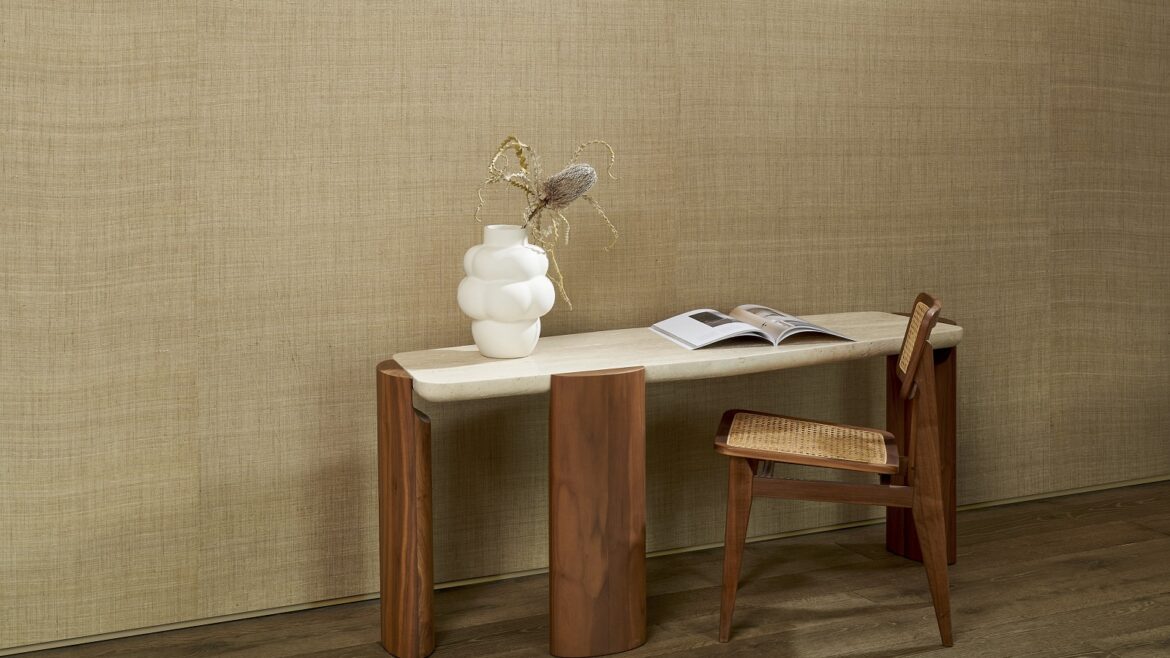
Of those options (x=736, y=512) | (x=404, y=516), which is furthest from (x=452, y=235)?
(x=736, y=512)

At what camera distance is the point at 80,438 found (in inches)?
85.4

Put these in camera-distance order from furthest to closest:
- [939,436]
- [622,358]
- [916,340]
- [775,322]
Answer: [939,436]
[775,322]
[622,358]
[916,340]

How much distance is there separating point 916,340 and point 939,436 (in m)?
0.60

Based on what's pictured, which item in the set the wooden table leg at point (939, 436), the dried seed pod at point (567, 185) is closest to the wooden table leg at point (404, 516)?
the dried seed pod at point (567, 185)

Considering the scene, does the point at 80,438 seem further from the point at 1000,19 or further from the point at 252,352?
the point at 1000,19

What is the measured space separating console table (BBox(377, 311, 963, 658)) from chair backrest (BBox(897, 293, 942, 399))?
213 millimetres

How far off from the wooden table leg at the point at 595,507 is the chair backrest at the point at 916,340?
0.54m

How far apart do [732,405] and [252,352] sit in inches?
47.8

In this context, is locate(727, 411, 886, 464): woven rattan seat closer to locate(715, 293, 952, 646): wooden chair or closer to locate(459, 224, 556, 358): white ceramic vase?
locate(715, 293, 952, 646): wooden chair

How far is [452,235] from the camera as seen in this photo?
7.92ft

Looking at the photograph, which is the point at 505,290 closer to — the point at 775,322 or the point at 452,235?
the point at 452,235

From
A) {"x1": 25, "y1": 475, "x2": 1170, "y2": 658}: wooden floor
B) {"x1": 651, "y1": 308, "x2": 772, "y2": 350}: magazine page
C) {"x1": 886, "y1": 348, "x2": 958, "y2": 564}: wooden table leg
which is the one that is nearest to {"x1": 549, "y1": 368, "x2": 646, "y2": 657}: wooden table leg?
{"x1": 25, "y1": 475, "x2": 1170, "y2": 658}: wooden floor

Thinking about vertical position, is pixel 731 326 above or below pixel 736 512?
above

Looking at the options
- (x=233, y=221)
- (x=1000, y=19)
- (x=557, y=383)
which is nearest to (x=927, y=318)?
(x=557, y=383)
